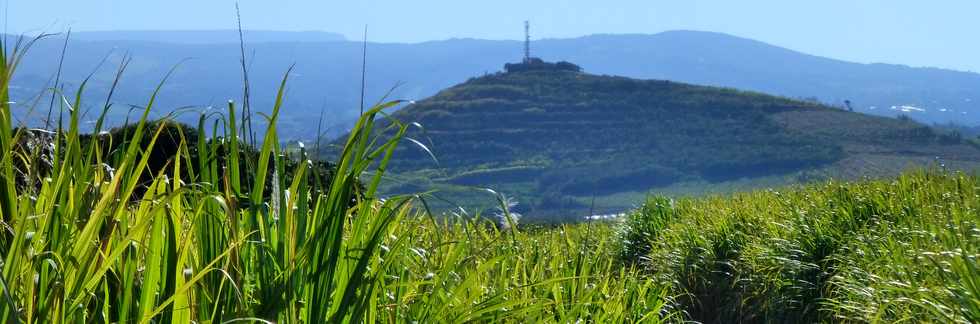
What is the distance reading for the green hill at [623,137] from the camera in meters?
121

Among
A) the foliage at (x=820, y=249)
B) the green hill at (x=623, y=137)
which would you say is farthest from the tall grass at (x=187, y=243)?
the green hill at (x=623, y=137)

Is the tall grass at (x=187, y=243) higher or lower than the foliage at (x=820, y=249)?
higher

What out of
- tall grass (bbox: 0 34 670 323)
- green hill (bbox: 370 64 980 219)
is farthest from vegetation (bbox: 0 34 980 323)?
green hill (bbox: 370 64 980 219)

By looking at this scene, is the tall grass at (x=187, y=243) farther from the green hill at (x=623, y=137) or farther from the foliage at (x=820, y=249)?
the green hill at (x=623, y=137)

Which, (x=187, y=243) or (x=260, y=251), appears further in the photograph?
(x=260, y=251)

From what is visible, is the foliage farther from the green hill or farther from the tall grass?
the green hill

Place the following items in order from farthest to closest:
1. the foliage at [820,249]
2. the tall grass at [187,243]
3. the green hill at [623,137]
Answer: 1. the green hill at [623,137]
2. the foliage at [820,249]
3. the tall grass at [187,243]

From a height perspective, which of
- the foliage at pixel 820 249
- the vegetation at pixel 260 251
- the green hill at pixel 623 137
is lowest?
the green hill at pixel 623 137

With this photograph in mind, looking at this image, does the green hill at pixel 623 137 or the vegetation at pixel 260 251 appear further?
the green hill at pixel 623 137

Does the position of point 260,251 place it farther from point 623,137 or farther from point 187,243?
point 623,137

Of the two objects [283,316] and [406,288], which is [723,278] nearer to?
[406,288]

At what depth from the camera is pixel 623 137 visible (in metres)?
151

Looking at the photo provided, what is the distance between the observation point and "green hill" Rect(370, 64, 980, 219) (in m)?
121

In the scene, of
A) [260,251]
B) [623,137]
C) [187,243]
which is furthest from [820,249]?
[623,137]
